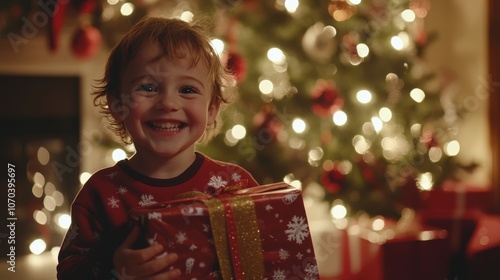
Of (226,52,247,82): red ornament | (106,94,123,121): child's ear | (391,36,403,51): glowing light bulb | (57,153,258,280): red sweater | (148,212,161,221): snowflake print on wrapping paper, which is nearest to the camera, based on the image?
(148,212,161,221): snowflake print on wrapping paper

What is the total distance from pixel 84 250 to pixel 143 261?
17 centimetres

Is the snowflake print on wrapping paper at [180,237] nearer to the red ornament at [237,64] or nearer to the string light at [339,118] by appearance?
the red ornament at [237,64]

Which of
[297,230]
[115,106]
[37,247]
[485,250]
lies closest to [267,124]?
[485,250]

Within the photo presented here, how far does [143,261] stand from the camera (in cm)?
83

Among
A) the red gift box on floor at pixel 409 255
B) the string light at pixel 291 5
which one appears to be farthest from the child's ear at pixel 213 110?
the red gift box on floor at pixel 409 255

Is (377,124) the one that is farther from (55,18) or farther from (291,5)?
A: (55,18)

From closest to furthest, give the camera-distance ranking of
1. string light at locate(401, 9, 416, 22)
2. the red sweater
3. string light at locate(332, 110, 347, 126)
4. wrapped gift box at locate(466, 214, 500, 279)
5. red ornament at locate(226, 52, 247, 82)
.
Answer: the red sweater < red ornament at locate(226, 52, 247, 82) < wrapped gift box at locate(466, 214, 500, 279) < string light at locate(332, 110, 347, 126) < string light at locate(401, 9, 416, 22)

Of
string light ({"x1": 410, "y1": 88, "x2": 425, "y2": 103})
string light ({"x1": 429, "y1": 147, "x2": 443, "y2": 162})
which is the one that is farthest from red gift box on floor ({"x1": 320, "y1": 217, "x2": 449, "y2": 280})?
string light ({"x1": 410, "y1": 88, "x2": 425, "y2": 103})

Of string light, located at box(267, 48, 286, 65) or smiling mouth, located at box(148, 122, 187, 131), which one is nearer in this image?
smiling mouth, located at box(148, 122, 187, 131)

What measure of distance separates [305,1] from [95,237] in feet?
5.22

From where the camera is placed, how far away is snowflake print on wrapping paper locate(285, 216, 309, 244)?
35.2 inches

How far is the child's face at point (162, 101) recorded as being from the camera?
0.96 m

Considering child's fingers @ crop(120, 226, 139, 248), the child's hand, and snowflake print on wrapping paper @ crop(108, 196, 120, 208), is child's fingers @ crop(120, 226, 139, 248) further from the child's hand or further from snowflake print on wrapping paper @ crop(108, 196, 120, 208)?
snowflake print on wrapping paper @ crop(108, 196, 120, 208)

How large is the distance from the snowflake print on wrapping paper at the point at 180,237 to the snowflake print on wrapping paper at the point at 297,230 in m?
0.17
